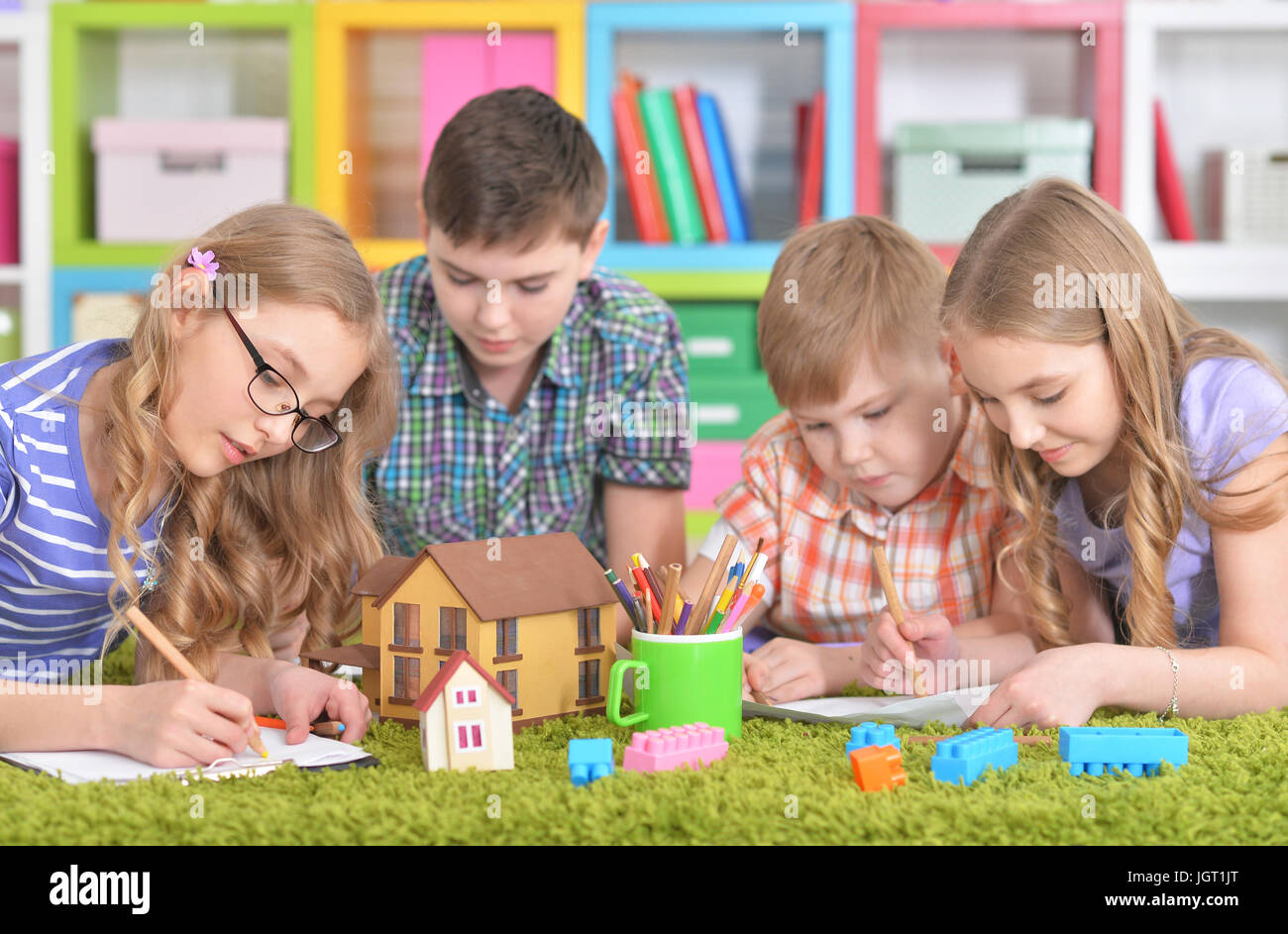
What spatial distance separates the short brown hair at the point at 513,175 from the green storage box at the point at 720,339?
2.66 ft

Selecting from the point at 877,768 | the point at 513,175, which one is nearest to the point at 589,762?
the point at 877,768

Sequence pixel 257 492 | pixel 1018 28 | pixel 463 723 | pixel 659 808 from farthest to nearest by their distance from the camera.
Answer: pixel 1018 28 → pixel 257 492 → pixel 463 723 → pixel 659 808

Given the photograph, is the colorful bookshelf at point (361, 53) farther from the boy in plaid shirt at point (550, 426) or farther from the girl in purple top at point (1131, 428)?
the girl in purple top at point (1131, 428)

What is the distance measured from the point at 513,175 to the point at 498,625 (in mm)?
633

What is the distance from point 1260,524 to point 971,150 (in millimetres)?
1363

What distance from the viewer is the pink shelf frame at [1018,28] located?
2207 millimetres

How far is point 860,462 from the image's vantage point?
114 cm

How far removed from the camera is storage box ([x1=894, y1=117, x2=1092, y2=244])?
7.14ft

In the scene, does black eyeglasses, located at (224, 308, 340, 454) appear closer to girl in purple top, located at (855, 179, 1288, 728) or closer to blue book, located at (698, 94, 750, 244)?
girl in purple top, located at (855, 179, 1288, 728)

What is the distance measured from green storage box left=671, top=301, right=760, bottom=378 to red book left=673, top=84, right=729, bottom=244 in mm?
138

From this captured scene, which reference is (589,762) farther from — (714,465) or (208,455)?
(714,465)

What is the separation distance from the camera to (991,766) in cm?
74
